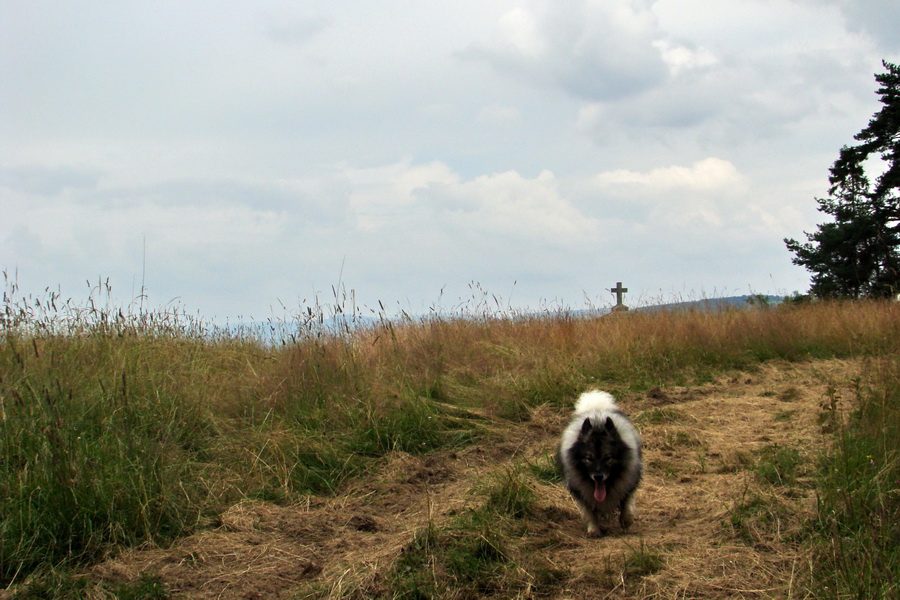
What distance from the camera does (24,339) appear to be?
7922 millimetres

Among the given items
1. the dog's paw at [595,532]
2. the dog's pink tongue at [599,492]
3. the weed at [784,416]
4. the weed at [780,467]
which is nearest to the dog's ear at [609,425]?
the dog's pink tongue at [599,492]

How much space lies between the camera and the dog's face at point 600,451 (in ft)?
15.8

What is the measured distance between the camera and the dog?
4836mm

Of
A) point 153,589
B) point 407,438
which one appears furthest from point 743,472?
point 153,589

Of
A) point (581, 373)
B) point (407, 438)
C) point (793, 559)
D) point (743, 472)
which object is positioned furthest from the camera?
point (581, 373)

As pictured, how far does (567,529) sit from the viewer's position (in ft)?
16.4

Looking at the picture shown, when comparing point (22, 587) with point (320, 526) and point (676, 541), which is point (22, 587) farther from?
point (676, 541)

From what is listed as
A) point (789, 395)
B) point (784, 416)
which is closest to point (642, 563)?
point (784, 416)

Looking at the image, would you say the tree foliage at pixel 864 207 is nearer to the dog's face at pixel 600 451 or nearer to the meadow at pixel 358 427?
the meadow at pixel 358 427

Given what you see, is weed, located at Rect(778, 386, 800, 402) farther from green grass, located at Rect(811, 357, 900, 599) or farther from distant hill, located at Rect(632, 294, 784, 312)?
distant hill, located at Rect(632, 294, 784, 312)

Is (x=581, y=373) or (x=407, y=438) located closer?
(x=407, y=438)

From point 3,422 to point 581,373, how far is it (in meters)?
6.27

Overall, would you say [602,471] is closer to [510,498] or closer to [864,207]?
[510,498]

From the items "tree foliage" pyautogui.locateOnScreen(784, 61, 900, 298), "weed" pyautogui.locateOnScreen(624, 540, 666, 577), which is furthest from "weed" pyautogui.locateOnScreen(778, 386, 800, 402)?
"tree foliage" pyautogui.locateOnScreen(784, 61, 900, 298)
